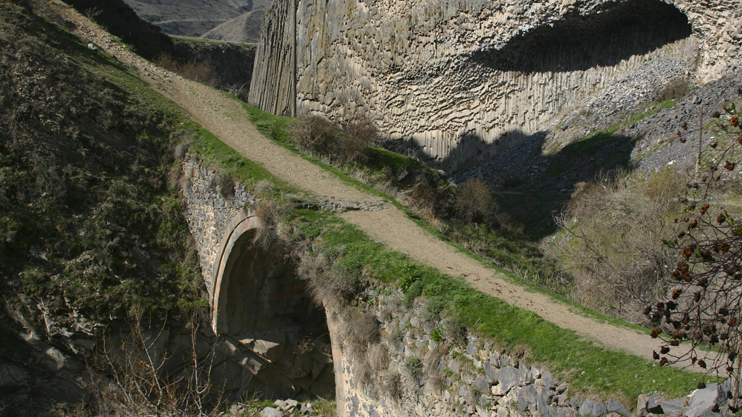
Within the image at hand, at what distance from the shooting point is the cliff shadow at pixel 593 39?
661 inches

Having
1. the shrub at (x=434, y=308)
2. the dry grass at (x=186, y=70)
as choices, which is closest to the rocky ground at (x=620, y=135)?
the shrub at (x=434, y=308)

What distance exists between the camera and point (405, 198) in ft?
38.8

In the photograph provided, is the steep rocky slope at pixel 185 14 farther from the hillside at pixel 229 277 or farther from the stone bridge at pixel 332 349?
the stone bridge at pixel 332 349

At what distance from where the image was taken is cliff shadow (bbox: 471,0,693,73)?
16794 millimetres

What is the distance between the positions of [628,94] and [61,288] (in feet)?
57.1

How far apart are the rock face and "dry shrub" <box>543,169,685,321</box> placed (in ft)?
20.5

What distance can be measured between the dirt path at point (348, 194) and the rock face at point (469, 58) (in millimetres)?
8710

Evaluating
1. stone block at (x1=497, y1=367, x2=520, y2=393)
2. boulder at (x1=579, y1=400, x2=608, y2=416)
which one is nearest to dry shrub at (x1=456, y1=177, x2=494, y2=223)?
stone block at (x1=497, y1=367, x2=520, y2=393)

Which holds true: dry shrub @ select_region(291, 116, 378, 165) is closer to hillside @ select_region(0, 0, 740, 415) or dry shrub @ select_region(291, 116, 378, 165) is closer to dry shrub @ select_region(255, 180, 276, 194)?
hillside @ select_region(0, 0, 740, 415)

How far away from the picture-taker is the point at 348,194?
1104cm

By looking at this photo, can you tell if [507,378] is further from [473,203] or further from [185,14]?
[185,14]

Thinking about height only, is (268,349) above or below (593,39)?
below

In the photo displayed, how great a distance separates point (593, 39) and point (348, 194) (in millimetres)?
12942

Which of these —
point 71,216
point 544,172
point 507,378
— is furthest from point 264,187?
point 544,172
